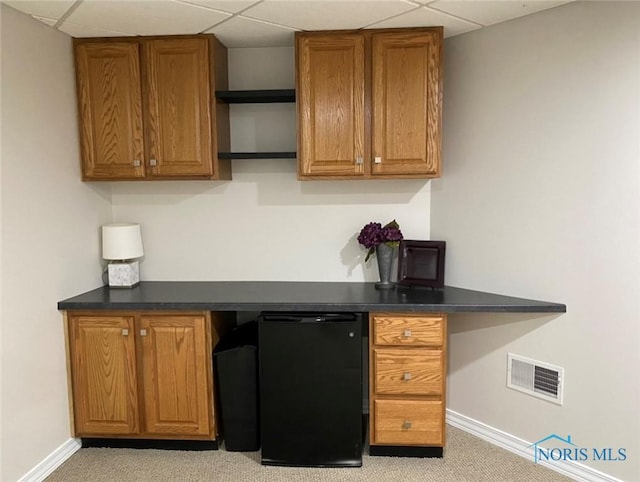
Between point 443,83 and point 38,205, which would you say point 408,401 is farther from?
point 38,205

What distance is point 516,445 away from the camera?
2.71 meters

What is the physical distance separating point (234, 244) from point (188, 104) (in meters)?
0.92

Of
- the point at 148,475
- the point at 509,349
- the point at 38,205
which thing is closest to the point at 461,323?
the point at 509,349

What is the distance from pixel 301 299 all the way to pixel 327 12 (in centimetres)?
147

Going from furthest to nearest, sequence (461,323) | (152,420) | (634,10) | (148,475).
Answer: (461,323), (152,420), (148,475), (634,10)

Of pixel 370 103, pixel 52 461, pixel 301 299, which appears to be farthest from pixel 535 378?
pixel 52 461

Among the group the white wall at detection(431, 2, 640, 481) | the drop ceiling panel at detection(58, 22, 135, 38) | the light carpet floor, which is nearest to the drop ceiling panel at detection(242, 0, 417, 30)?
the white wall at detection(431, 2, 640, 481)

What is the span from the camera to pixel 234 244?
317cm

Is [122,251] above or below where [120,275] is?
above

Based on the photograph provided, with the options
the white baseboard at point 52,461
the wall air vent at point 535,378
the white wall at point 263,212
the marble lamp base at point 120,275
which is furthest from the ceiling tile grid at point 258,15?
the white baseboard at point 52,461

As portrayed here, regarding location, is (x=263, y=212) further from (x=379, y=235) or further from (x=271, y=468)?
(x=271, y=468)

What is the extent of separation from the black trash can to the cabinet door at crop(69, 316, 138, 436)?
478 mm

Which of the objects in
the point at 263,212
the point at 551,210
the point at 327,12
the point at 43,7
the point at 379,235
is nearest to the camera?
the point at 43,7

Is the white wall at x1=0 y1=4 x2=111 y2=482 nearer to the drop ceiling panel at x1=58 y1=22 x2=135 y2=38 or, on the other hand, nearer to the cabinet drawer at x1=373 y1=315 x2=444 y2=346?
the drop ceiling panel at x1=58 y1=22 x2=135 y2=38
